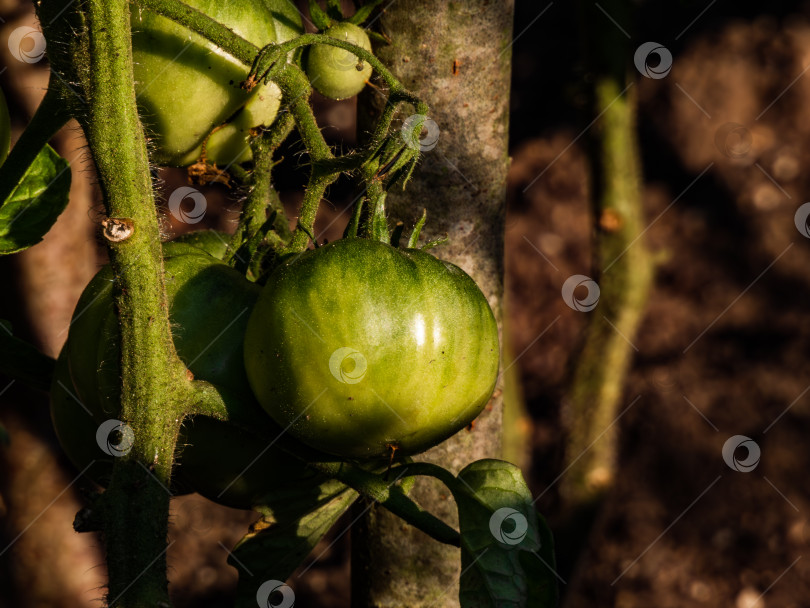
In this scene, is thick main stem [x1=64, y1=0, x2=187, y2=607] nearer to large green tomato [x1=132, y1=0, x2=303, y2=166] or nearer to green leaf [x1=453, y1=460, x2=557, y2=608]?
large green tomato [x1=132, y1=0, x2=303, y2=166]

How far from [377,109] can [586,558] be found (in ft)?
6.69

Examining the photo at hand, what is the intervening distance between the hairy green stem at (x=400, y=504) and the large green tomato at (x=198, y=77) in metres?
0.37

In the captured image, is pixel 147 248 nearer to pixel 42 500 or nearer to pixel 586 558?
pixel 42 500

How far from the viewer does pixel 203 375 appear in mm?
692

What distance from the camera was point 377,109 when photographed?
0.88 metres

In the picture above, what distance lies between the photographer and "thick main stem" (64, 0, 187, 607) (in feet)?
1.92

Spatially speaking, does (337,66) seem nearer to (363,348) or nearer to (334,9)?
(334,9)

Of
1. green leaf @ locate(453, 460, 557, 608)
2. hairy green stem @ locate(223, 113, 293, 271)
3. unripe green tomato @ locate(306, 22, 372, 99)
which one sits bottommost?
green leaf @ locate(453, 460, 557, 608)

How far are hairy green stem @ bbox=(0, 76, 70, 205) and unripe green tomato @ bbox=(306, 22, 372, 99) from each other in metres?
0.23

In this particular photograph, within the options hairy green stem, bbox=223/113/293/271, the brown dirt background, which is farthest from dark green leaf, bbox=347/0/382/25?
the brown dirt background

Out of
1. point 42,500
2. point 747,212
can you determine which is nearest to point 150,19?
point 42,500

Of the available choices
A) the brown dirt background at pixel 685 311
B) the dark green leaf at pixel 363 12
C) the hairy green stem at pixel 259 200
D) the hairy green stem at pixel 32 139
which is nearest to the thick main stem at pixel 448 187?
the dark green leaf at pixel 363 12

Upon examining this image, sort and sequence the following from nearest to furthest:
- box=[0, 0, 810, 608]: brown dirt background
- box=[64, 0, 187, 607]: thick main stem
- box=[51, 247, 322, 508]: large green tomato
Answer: box=[64, 0, 187, 607]: thick main stem
box=[51, 247, 322, 508]: large green tomato
box=[0, 0, 810, 608]: brown dirt background

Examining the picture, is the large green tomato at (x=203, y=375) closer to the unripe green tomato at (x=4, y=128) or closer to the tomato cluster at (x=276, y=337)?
the tomato cluster at (x=276, y=337)
